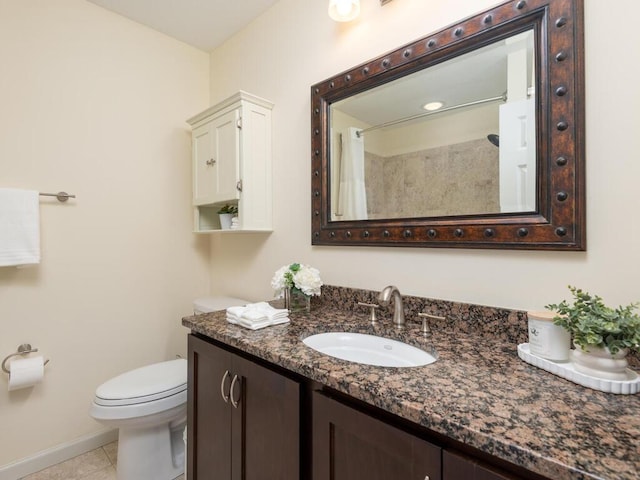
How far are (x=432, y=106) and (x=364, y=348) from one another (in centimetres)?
93

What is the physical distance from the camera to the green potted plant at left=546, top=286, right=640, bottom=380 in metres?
0.66

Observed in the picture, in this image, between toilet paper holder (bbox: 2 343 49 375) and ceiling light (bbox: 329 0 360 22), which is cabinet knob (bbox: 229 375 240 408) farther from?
ceiling light (bbox: 329 0 360 22)

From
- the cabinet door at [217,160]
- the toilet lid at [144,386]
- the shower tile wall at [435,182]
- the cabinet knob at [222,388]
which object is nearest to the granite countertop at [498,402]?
the cabinet knob at [222,388]

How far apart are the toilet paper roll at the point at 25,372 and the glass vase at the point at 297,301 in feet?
4.26

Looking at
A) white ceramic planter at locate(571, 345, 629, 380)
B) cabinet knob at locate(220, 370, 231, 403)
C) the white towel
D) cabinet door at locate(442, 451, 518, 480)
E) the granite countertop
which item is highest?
the white towel

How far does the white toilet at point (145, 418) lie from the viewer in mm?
1404

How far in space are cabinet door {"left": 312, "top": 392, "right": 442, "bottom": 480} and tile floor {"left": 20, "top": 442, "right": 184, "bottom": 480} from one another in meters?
1.28

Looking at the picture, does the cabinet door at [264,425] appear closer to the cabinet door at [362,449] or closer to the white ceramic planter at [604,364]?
the cabinet door at [362,449]

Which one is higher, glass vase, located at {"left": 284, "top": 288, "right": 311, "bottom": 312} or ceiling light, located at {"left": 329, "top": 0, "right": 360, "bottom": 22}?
ceiling light, located at {"left": 329, "top": 0, "right": 360, "bottom": 22}

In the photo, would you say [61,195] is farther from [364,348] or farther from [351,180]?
[364,348]

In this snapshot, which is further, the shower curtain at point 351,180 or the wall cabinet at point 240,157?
the wall cabinet at point 240,157

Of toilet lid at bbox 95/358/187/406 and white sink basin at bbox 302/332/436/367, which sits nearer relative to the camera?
white sink basin at bbox 302/332/436/367

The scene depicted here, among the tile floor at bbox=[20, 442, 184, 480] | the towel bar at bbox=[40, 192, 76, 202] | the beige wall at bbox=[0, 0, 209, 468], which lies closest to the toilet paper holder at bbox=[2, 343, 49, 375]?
the beige wall at bbox=[0, 0, 209, 468]

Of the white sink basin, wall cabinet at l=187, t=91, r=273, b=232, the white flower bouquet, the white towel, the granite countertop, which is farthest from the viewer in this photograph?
wall cabinet at l=187, t=91, r=273, b=232
